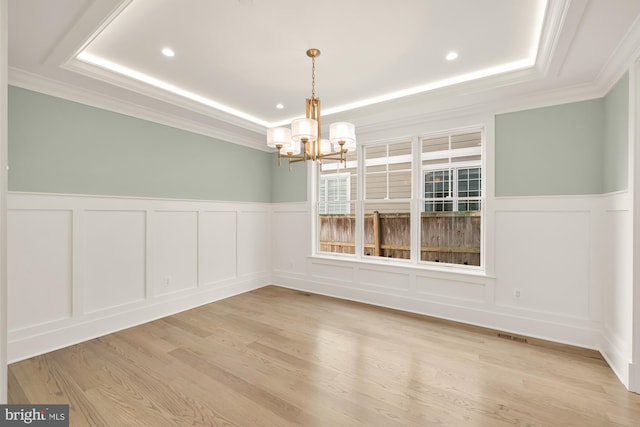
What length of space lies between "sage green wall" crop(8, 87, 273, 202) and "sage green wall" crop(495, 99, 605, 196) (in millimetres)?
3916

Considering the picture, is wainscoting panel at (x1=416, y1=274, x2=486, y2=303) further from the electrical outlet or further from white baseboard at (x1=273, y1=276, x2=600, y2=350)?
the electrical outlet

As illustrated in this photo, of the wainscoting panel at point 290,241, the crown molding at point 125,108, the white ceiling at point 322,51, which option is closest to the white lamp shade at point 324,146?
the white ceiling at point 322,51

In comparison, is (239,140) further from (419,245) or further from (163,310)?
(419,245)

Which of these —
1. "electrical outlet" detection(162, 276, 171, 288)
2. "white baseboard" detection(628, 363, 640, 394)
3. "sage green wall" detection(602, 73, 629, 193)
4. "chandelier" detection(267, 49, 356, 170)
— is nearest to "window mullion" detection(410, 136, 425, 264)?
"chandelier" detection(267, 49, 356, 170)

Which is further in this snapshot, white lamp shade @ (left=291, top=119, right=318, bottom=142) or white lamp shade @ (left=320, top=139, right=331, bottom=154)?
white lamp shade @ (left=320, top=139, right=331, bottom=154)

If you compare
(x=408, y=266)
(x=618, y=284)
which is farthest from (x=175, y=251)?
(x=618, y=284)

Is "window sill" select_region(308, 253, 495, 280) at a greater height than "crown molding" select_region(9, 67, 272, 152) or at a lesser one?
lesser

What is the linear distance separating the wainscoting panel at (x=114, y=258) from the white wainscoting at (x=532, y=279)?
10.6ft

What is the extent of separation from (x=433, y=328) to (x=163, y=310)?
3455 millimetres

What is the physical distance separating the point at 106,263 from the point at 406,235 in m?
3.89

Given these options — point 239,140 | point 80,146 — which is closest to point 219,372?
point 80,146

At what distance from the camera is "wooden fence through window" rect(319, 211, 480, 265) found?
152 inches

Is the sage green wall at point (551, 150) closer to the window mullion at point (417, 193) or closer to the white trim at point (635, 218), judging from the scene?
the white trim at point (635, 218)

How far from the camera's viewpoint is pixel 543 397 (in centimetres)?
221
